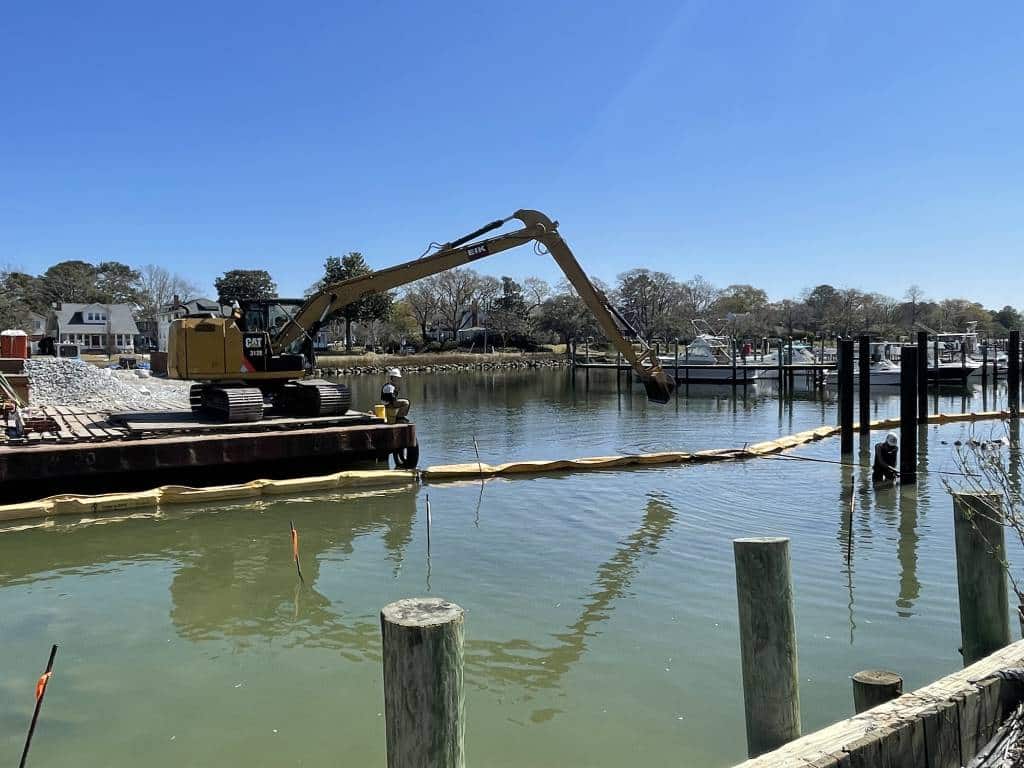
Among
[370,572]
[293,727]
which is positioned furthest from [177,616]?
[293,727]

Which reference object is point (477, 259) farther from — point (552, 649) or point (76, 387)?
point (76, 387)

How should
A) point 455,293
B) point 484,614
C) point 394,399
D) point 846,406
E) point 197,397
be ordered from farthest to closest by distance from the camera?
point 455,293
point 846,406
point 197,397
point 394,399
point 484,614

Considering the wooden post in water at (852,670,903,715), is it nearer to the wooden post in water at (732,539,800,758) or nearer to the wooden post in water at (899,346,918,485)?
the wooden post in water at (732,539,800,758)

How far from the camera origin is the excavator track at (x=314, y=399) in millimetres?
17328

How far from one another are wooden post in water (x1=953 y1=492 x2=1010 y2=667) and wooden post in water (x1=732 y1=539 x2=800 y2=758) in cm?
190

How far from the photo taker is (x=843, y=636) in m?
7.79

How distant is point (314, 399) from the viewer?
17.4 metres

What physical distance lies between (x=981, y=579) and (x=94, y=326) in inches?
3576

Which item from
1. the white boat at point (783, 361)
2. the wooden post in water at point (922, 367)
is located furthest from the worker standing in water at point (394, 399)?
the white boat at point (783, 361)

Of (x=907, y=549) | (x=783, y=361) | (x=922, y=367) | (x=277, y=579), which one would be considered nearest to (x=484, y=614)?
(x=277, y=579)

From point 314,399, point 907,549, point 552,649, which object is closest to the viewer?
point 552,649

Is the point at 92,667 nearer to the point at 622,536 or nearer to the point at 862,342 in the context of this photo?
the point at 622,536

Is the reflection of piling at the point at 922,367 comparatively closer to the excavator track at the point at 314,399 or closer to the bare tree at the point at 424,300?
the excavator track at the point at 314,399

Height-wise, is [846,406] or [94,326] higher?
[94,326]
